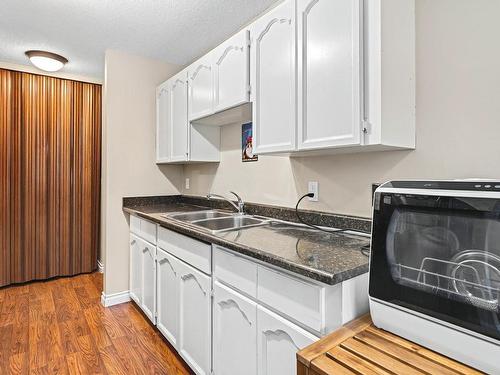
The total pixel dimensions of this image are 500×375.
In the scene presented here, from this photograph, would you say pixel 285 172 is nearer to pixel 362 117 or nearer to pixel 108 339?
pixel 362 117

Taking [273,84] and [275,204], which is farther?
[275,204]

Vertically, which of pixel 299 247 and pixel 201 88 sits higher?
pixel 201 88

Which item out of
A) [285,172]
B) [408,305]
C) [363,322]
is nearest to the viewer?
[408,305]

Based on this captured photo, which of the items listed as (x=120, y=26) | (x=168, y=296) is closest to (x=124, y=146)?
(x=120, y=26)

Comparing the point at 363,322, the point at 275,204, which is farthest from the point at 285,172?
the point at 363,322

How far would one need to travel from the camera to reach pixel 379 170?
1466 millimetres

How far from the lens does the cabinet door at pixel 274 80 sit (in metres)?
1.48

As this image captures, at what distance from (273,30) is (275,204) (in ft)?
3.51

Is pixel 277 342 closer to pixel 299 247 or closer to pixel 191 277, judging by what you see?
pixel 299 247

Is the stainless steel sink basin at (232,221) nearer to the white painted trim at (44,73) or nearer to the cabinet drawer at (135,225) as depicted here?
the cabinet drawer at (135,225)

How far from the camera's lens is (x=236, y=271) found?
135 centimetres

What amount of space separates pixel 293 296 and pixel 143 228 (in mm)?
1716

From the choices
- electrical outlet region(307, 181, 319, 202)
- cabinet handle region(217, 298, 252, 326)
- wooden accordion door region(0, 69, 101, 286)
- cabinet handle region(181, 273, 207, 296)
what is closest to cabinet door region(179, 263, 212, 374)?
cabinet handle region(181, 273, 207, 296)

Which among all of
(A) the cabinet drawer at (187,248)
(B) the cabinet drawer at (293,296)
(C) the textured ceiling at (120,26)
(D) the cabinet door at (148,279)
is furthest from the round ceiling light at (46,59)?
(B) the cabinet drawer at (293,296)
